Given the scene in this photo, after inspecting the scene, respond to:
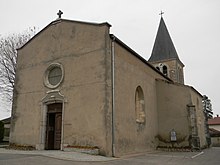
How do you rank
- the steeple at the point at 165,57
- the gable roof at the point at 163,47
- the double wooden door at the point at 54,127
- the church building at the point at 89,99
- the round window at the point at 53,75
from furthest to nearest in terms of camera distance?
the gable roof at the point at 163,47 < the steeple at the point at 165,57 < the round window at the point at 53,75 < the double wooden door at the point at 54,127 < the church building at the point at 89,99

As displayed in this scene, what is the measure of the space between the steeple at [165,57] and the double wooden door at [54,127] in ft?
66.3

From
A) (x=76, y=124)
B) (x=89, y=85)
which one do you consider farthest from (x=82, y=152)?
(x=89, y=85)

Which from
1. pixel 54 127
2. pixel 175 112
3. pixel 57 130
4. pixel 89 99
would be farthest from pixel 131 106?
pixel 175 112

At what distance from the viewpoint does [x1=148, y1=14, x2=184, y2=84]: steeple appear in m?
31.3

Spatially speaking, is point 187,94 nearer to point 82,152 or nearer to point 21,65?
point 82,152

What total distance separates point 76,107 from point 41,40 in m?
5.85

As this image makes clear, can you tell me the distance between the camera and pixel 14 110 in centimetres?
1543

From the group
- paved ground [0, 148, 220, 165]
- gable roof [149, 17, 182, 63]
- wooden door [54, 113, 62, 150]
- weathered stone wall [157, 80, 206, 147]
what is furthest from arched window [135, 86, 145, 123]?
gable roof [149, 17, 182, 63]

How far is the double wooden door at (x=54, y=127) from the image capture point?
13766 mm

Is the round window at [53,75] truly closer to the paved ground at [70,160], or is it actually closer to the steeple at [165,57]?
the paved ground at [70,160]

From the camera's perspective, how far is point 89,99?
12188 millimetres

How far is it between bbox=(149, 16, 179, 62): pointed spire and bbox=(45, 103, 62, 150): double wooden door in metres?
21.9

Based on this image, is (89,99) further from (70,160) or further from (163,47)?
(163,47)

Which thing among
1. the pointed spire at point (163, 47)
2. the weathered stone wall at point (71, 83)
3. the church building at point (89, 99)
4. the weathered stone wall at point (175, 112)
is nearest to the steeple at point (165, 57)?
the pointed spire at point (163, 47)
